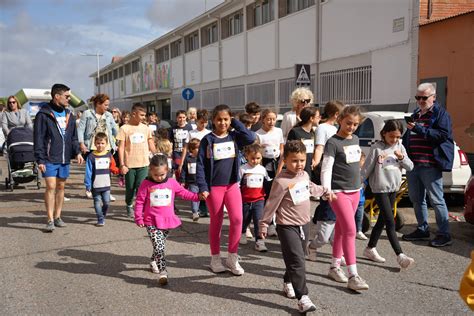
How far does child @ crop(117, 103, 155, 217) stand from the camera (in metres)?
7.05

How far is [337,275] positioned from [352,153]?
1.20 meters

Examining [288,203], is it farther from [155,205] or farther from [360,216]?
[360,216]

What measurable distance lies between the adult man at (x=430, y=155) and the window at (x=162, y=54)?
36077 mm

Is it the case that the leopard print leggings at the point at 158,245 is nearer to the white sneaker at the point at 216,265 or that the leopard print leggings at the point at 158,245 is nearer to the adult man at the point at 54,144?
the white sneaker at the point at 216,265

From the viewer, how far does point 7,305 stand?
155 inches

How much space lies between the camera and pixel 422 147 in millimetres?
5742

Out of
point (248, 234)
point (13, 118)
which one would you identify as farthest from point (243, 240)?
point (13, 118)

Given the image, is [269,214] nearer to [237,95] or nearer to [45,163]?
[45,163]

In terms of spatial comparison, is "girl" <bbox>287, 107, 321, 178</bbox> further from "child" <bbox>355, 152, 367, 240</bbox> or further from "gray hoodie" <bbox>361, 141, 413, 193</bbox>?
"child" <bbox>355, 152, 367, 240</bbox>

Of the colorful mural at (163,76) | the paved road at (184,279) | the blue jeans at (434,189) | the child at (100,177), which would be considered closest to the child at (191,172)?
the paved road at (184,279)

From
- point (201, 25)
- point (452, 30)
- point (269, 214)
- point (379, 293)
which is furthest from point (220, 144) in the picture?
point (201, 25)

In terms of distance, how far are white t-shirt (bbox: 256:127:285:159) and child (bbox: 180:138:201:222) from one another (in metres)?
1.52

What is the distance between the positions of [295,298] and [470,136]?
10.0 meters

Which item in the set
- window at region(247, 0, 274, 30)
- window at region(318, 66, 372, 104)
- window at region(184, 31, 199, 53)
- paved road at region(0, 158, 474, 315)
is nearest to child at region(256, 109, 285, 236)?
paved road at region(0, 158, 474, 315)
